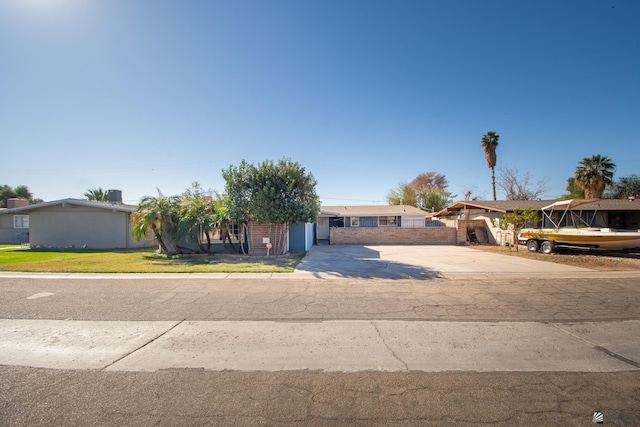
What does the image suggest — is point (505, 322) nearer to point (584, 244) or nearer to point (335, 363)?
point (335, 363)

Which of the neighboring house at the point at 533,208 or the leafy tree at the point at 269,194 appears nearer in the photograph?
the leafy tree at the point at 269,194

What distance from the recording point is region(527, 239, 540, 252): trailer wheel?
15977mm

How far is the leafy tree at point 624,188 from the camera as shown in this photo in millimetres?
35138

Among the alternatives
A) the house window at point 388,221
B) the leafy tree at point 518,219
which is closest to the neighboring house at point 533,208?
the leafy tree at point 518,219

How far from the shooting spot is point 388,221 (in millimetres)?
29938

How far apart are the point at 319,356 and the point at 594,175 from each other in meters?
35.1

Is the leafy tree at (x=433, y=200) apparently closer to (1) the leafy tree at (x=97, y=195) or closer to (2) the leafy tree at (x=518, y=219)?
(2) the leafy tree at (x=518, y=219)

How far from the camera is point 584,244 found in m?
14.2

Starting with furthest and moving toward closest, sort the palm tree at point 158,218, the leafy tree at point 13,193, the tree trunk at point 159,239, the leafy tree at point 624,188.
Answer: the leafy tree at point 13,193 → the leafy tree at point 624,188 → the tree trunk at point 159,239 → the palm tree at point 158,218

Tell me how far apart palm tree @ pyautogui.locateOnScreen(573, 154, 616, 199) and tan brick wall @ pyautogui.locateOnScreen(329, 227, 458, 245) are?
16510mm

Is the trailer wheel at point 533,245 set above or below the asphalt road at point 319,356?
above

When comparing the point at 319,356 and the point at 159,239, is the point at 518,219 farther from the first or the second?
the point at 159,239

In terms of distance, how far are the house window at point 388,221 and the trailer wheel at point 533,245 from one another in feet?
46.3

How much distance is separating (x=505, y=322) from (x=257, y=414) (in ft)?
15.7
